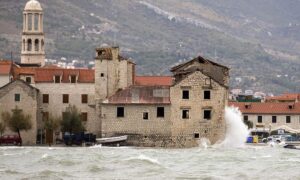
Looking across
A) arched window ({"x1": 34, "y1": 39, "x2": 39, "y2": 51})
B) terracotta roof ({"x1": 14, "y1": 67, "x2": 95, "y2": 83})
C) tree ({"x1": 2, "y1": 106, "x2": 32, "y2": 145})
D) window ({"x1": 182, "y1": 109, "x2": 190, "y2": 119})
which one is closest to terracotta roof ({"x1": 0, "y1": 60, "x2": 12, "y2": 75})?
terracotta roof ({"x1": 14, "y1": 67, "x2": 95, "y2": 83})

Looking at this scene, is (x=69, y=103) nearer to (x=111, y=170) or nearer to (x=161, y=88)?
(x=161, y=88)

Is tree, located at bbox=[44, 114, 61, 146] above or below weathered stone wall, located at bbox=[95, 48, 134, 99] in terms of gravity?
below

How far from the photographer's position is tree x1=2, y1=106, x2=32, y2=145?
124m

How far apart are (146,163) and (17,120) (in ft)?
97.9

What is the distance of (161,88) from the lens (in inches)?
4904

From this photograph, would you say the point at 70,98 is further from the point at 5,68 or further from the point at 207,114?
the point at 207,114

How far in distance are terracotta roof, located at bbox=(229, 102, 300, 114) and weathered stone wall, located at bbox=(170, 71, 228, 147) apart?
878 inches

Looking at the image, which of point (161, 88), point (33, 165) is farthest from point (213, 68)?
point (33, 165)

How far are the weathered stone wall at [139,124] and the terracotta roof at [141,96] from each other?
38 centimetres

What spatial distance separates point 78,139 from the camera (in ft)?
408

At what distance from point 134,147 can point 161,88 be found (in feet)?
19.6

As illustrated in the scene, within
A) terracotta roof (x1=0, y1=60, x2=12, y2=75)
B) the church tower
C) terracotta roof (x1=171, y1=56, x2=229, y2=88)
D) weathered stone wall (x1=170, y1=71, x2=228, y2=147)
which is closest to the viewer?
weathered stone wall (x1=170, y1=71, x2=228, y2=147)

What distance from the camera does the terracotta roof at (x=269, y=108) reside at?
14550 cm

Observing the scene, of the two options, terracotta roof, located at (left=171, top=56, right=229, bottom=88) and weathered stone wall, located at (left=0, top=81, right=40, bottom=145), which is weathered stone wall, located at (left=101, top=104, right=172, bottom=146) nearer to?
terracotta roof, located at (left=171, top=56, right=229, bottom=88)
